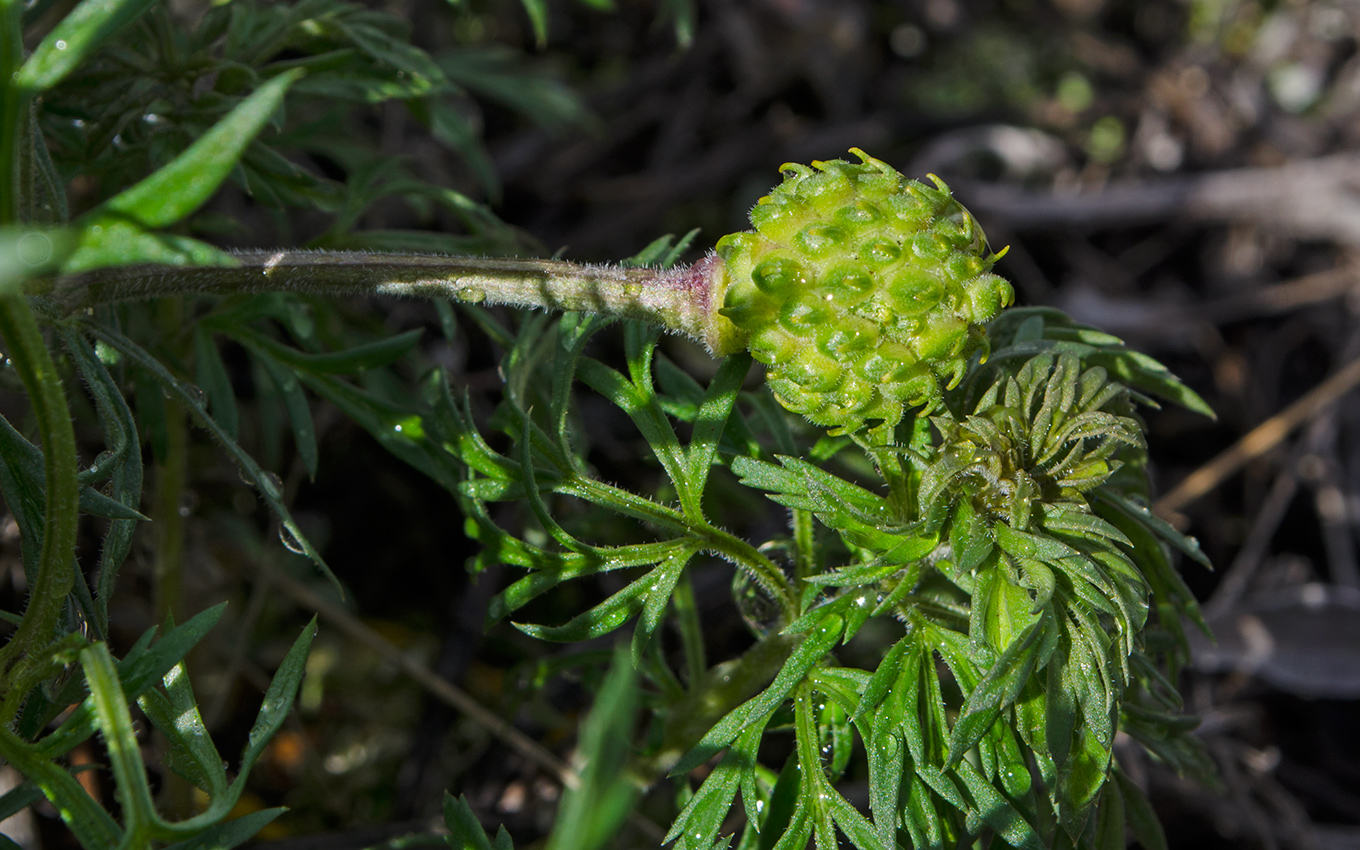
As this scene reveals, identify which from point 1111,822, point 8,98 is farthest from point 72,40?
point 1111,822

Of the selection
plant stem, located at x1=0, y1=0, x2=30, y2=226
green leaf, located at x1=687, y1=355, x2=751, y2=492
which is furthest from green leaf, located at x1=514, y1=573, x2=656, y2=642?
plant stem, located at x1=0, y1=0, x2=30, y2=226

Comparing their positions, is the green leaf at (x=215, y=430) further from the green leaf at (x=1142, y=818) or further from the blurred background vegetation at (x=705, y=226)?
the green leaf at (x=1142, y=818)

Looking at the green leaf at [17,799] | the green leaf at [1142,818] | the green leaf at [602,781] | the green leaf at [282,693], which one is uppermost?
the green leaf at [602,781]

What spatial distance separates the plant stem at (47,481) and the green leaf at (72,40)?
0.23m

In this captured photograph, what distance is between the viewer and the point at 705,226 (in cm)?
389

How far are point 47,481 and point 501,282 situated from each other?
65 cm

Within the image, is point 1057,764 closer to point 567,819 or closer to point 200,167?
point 567,819

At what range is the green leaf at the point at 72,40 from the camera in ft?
3.35

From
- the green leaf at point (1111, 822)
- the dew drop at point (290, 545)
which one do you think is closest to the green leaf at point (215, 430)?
the dew drop at point (290, 545)

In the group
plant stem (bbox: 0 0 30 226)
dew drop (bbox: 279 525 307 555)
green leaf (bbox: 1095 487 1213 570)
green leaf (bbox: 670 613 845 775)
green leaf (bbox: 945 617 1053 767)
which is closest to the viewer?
plant stem (bbox: 0 0 30 226)

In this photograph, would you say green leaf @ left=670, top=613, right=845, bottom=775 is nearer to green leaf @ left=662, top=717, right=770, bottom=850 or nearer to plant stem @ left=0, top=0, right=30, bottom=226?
green leaf @ left=662, top=717, right=770, bottom=850

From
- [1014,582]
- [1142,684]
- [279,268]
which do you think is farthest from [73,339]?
[1142,684]

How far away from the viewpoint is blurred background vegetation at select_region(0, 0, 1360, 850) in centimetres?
221

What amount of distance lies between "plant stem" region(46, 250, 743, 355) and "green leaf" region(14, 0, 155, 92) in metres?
0.48
